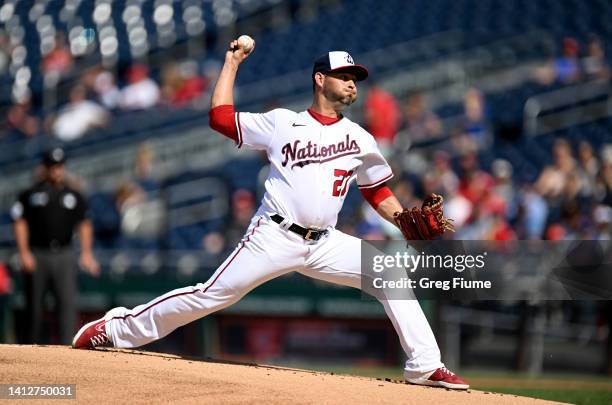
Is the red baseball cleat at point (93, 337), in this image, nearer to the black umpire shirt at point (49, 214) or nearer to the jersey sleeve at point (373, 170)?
the jersey sleeve at point (373, 170)

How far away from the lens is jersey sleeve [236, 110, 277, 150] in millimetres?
5766

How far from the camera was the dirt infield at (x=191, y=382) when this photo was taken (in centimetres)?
525

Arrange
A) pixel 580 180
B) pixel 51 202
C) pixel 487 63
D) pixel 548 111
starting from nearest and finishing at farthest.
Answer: pixel 51 202 < pixel 580 180 < pixel 548 111 < pixel 487 63

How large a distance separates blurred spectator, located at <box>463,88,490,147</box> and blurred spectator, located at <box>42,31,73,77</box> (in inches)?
226

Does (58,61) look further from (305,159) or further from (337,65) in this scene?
(305,159)

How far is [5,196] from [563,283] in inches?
255

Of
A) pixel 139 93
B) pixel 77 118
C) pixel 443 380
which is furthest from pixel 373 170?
pixel 139 93

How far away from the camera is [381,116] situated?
12.8 m

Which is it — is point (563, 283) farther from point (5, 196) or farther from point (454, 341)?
point (5, 196)

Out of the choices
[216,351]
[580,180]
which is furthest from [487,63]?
[216,351]

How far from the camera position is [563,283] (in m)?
10.3

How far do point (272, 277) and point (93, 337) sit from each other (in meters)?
1.15

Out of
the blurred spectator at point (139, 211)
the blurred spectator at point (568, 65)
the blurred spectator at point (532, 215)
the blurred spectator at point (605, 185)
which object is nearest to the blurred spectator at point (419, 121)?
the blurred spectator at point (568, 65)

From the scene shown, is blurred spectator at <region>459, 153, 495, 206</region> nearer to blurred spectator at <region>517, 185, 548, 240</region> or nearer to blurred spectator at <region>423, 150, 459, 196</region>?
blurred spectator at <region>423, 150, 459, 196</region>
